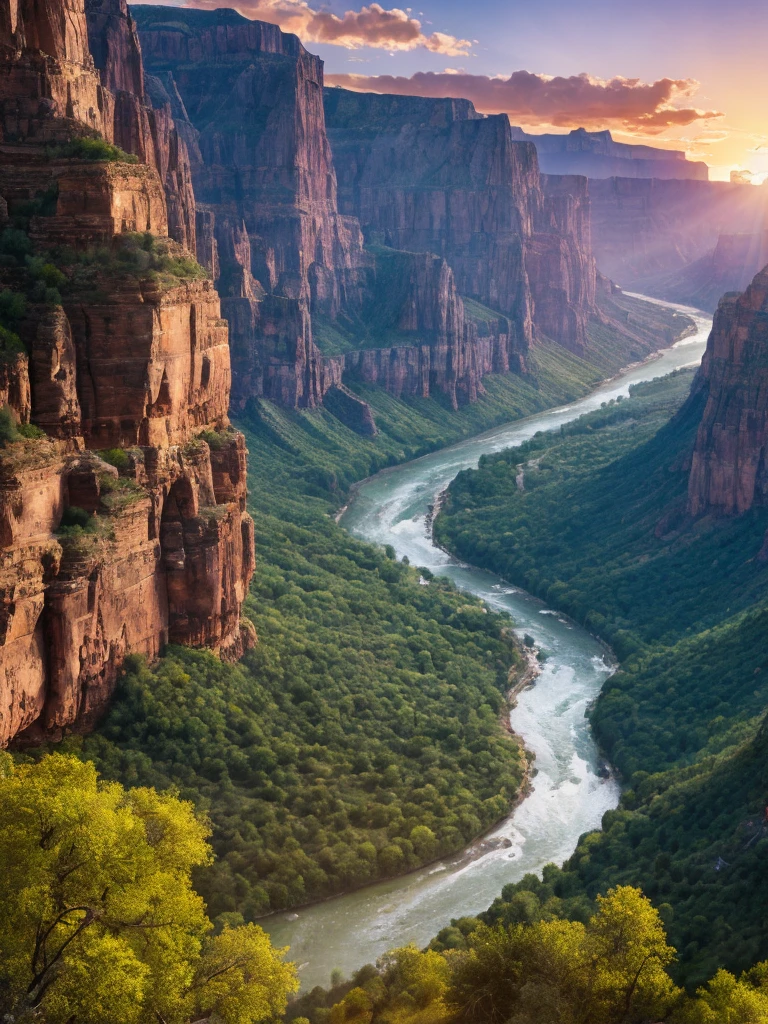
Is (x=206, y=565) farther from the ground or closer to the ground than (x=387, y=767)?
farther from the ground

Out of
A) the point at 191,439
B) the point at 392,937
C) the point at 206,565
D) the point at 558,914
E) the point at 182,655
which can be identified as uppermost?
the point at 191,439

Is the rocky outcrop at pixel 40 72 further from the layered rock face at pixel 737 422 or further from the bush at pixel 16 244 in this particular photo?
the layered rock face at pixel 737 422

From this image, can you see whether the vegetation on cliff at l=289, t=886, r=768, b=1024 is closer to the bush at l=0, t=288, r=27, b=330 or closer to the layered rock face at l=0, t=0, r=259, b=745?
the layered rock face at l=0, t=0, r=259, b=745

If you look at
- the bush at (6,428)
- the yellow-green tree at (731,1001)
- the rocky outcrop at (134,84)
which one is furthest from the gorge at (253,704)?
the rocky outcrop at (134,84)

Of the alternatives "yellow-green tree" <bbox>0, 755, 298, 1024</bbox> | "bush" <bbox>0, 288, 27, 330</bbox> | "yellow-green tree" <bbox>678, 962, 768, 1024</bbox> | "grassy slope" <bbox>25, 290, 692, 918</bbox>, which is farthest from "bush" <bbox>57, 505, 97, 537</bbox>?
"yellow-green tree" <bbox>678, 962, 768, 1024</bbox>

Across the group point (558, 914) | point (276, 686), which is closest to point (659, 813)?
point (558, 914)

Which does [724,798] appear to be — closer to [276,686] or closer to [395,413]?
[276,686]
